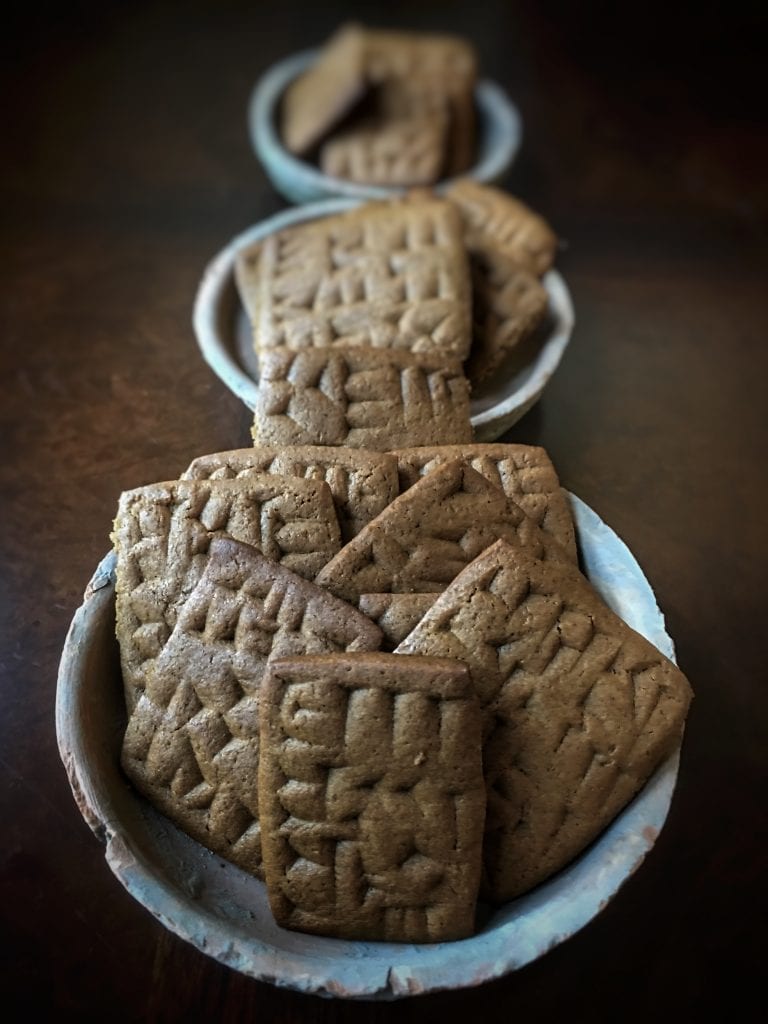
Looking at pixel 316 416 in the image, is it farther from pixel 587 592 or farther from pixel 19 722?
pixel 19 722

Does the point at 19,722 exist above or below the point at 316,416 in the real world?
below

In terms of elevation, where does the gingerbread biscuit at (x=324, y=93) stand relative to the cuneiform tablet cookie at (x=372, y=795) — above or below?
above

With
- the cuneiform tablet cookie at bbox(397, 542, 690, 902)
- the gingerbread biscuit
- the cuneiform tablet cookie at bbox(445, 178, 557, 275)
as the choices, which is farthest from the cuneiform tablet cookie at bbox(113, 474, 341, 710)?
the gingerbread biscuit

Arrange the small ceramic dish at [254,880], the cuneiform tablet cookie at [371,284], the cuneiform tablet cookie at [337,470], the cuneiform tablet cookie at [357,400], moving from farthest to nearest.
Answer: the cuneiform tablet cookie at [371,284], the cuneiform tablet cookie at [357,400], the cuneiform tablet cookie at [337,470], the small ceramic dish at [254,880]

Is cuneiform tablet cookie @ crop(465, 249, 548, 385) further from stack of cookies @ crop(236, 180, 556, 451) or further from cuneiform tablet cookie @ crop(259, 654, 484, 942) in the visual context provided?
cuneiform tablet cookie @ crop(259, 654, 484, 942)

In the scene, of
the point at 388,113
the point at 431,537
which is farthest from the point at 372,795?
the point at 388,113

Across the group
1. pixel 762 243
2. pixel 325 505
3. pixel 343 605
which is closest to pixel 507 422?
pixel 325 505

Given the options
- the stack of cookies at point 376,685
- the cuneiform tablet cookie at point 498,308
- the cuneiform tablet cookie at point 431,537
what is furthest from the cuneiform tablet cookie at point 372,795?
the cuneiform tablet cookie at point 498,308

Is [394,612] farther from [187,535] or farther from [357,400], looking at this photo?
[357,400]

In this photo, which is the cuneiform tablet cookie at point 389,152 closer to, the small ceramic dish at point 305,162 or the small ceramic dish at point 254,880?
the small ceramic dish at point 305,162
